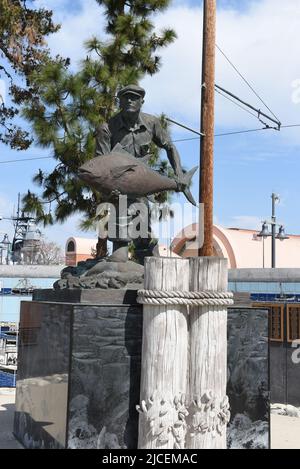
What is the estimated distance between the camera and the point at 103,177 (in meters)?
4.99

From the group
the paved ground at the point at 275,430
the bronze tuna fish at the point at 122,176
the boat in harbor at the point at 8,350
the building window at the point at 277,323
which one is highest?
the bronze tuna fish at the point at 122,176

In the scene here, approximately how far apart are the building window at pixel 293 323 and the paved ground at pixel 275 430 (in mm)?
1895

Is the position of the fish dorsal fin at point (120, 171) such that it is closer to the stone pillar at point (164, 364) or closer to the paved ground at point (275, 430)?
the stone pillar at point (164, 364)

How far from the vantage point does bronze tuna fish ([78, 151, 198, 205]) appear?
5.00m

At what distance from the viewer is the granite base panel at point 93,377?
412cm

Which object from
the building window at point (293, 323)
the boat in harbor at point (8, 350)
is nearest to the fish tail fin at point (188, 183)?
the building window at point (293, 323)

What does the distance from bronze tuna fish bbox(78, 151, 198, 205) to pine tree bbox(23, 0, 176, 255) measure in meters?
4.88

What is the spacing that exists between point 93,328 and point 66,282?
0.86 meters

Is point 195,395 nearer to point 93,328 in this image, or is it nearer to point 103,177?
point 93,328

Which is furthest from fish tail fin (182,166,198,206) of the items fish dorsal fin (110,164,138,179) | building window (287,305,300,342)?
building window (287,305,300,342)

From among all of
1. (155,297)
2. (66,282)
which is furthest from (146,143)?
(155,297)

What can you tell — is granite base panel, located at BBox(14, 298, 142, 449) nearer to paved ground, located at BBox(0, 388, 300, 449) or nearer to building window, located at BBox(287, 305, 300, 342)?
paved ground, located at BBox(0, 388, 300, 449)

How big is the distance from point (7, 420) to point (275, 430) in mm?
2993

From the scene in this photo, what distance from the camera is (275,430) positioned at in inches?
251
